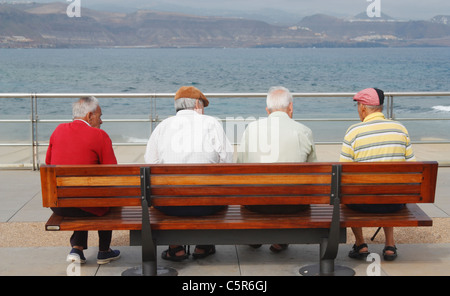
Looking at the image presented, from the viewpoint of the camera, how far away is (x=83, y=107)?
471cm

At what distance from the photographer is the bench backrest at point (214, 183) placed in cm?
421

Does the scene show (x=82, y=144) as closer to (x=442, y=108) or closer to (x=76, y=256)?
(x=76, y=256)

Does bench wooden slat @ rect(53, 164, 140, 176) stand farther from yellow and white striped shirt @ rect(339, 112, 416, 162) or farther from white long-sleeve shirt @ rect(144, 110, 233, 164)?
yellow and white striped shirt @ rect(339, 112, 416, 162)

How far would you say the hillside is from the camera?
523 feet

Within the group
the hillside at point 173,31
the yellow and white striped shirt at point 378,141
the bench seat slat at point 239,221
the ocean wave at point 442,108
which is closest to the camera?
the bench seat slat at point 239,221

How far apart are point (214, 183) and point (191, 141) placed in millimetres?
553

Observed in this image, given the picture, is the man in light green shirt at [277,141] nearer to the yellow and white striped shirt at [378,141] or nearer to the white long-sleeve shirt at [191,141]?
the white long-sleeve shirt at [191,141]

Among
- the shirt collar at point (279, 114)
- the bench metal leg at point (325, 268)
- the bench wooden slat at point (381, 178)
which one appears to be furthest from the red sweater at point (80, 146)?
the bench wooden slat at point (381, 178)

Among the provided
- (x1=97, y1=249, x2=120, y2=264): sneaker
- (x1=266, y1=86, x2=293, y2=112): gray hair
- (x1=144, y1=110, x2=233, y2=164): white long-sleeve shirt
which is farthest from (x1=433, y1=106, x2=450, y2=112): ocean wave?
(x1=97, y1=249, x2=120, y2=264): sneaker

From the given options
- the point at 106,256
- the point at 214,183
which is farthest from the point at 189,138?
the point at 106,256

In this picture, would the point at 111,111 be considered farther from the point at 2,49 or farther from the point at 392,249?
the point at 2,49

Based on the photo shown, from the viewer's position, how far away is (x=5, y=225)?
6027mm

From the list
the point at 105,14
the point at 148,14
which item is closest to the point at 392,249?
the point at 105,14

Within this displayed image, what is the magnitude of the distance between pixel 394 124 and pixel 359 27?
19435 cm
